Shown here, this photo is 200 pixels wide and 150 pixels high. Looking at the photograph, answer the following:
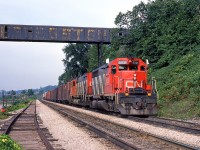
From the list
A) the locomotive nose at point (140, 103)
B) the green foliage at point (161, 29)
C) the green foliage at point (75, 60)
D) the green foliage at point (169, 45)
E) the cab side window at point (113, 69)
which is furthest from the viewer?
the green foliage at point (75, 60)

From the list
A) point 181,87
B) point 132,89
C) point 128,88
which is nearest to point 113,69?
point 128,88

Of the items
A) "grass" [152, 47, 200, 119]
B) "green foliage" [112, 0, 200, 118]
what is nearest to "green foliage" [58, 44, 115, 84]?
"green foliage" [112, 0, 200, 118]

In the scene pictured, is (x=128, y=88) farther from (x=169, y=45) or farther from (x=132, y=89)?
(x=169, y=45)

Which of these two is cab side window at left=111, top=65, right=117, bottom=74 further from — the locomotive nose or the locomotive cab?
the locomotive nose

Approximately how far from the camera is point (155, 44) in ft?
125

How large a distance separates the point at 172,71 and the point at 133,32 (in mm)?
10243

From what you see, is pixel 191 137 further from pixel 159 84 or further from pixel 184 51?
pixel 184 51

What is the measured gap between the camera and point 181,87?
26891 millimetres

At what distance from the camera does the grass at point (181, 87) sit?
74.2 feet

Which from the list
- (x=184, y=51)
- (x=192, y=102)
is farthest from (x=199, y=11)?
(x=192, y=102)

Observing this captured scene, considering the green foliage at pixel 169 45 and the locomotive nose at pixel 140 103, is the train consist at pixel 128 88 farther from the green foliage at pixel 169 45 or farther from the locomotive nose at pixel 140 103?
the green foliage at pixel 169 45

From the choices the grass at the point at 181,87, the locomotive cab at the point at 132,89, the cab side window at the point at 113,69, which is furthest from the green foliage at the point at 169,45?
the cab side window at the point at 113,69

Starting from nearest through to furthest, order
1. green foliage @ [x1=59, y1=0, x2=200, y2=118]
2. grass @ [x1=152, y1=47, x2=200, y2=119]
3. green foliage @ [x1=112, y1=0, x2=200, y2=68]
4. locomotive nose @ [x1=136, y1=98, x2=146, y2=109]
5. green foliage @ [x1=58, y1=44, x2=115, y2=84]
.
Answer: locomotive nose @ [x1=136, y1=98, x2=146, y2=109] → grass @ [x1=152, y1=47, x2=200, y2=119] → green foliage @ [x1=59, y1=0, x2=200, y2=118] → green foliage @ [x1=112, y1=0, x2=200, y2=68] → green foliage @ [x1=58, y1=44, x2=115, y2=84]

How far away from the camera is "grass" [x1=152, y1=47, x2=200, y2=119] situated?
22602mm
